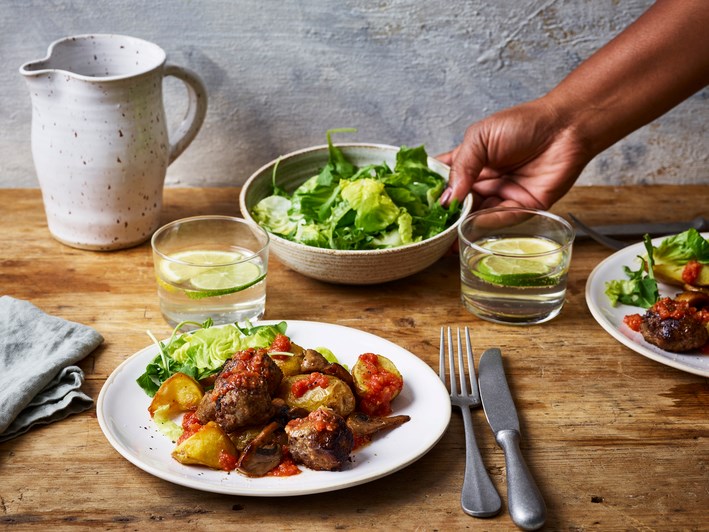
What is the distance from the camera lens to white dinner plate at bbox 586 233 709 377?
5.18 ft

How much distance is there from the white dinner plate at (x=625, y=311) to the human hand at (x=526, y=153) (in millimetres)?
286

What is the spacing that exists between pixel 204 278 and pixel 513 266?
650 millimetres

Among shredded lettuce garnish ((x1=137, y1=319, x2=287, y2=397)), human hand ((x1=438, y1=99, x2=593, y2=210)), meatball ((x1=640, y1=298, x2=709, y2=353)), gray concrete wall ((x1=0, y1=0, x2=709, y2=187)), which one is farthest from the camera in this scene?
gray concrete wall ((x1=0, y1=0, x2=709, y2=187))

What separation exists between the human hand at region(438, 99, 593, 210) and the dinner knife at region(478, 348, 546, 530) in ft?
1.99

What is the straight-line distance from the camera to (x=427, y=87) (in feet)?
7.90

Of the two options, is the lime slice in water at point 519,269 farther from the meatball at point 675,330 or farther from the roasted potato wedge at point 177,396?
the roasted potato wedge at point 177,396

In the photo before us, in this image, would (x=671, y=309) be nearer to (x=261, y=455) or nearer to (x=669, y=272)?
(x=669, y=272)

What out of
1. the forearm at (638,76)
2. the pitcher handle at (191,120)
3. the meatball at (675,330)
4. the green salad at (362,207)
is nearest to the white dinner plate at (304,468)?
the green salad at (362,207)

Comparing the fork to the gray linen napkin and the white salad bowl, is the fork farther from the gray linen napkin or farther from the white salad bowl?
the gray linen napkin

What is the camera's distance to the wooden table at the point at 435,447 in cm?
125

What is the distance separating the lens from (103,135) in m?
1.94

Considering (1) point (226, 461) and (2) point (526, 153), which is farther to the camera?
(2) point (526, 153)

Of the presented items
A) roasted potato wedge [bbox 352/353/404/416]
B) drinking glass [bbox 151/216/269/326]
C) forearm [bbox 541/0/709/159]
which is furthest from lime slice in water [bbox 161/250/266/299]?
forearm [bbox 541/0/709/159]

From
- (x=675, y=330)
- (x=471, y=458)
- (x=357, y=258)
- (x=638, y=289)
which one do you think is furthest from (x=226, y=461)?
(x=638, y=289)
